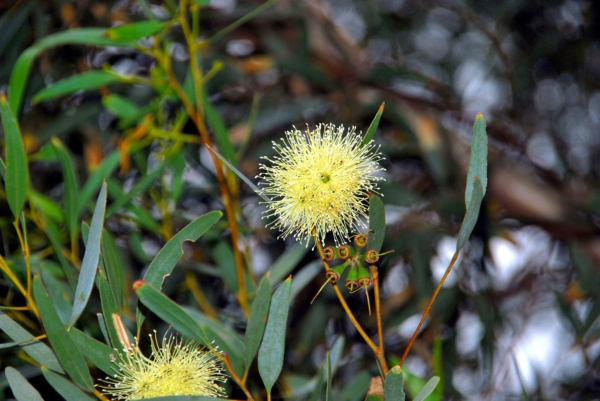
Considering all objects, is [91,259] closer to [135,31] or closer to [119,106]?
[135,31]

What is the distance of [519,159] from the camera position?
2.08 meters

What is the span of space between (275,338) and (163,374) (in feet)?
0.63

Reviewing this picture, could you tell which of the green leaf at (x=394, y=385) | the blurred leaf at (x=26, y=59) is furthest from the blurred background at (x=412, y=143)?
the green leaf at (x=394, y=385)

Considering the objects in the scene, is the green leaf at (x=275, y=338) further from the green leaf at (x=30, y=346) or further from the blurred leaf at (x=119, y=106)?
the blurred leaf at (x=119, y=106)

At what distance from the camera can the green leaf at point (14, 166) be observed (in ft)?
2.59

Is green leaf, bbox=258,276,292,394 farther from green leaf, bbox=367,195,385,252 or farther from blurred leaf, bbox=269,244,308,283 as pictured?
blurred leaf, bbox=269,244,308,283

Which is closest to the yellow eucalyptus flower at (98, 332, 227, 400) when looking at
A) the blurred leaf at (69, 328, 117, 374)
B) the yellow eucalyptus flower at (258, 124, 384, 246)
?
the blurred leaf at (69, 328, 117, 374)

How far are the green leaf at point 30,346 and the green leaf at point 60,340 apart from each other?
7 centimetres

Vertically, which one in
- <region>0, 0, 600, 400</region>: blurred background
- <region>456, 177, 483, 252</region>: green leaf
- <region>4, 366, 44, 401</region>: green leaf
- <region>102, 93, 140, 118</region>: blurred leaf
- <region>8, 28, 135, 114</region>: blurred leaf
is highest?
<region>8, 28, 135, 114</region>: blurred leaf

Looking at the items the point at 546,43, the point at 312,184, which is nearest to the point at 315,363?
the point at 312,184

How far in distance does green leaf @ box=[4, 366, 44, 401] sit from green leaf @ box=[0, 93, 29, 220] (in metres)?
0.23

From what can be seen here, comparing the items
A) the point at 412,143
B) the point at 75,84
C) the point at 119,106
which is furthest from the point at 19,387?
the point at 412,143

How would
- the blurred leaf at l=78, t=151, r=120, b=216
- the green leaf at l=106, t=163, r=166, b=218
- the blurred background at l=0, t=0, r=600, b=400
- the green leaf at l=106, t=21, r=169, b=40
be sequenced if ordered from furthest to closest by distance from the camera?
1. the blurred background at l=0, t=0, r=600, b=400
2. the blurred leaf at l=78, t=151, r=120, b=216
3. the green leaf at l=106, t=163, r=166, b=218
4. the green leaf at l=106, t=21, r=169, b=40

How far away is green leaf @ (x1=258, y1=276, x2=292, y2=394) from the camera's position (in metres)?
0.71
